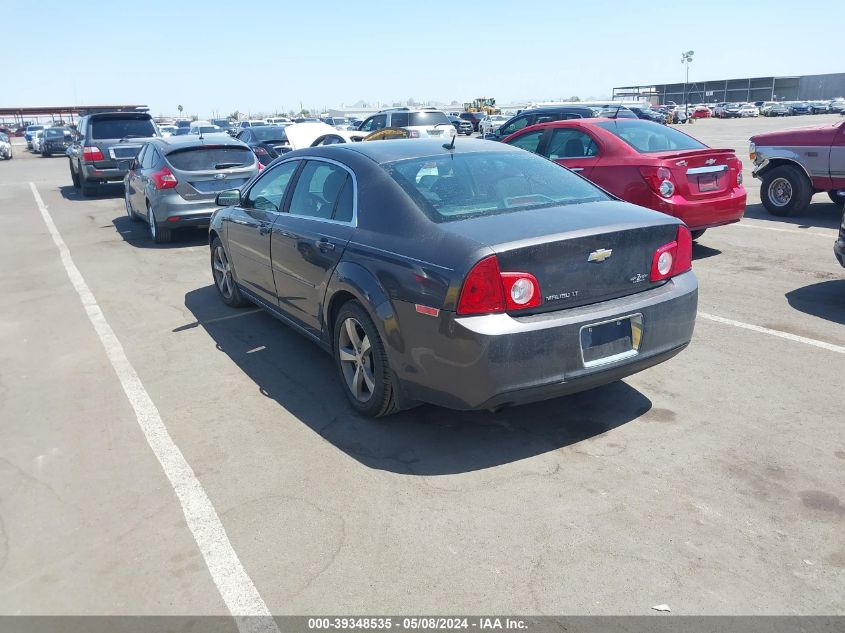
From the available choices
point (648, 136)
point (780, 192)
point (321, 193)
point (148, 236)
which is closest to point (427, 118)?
point (148, 236)

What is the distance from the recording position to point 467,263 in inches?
145

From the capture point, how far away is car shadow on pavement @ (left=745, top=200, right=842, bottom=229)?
34.5ft

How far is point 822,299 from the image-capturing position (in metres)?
6.72

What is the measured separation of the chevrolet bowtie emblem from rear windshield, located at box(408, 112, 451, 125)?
788 inches

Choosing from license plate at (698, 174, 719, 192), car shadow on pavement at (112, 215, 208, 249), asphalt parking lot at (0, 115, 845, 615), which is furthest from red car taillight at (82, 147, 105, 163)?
license plate at (698, 174, 719, 192)

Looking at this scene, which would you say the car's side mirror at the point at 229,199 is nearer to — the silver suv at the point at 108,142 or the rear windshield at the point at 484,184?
the rear windshield at the point at 484,184

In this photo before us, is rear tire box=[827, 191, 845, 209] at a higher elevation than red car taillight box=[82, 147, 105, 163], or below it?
below

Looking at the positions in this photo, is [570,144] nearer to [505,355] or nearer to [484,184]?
[484,184]

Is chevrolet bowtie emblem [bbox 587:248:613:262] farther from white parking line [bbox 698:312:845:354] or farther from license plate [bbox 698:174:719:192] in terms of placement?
license plate [bbox 698:174:719:192]

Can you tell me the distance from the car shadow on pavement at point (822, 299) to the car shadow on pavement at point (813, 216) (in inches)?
139

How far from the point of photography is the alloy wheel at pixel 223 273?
715cm

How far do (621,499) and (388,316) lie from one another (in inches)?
62.0
